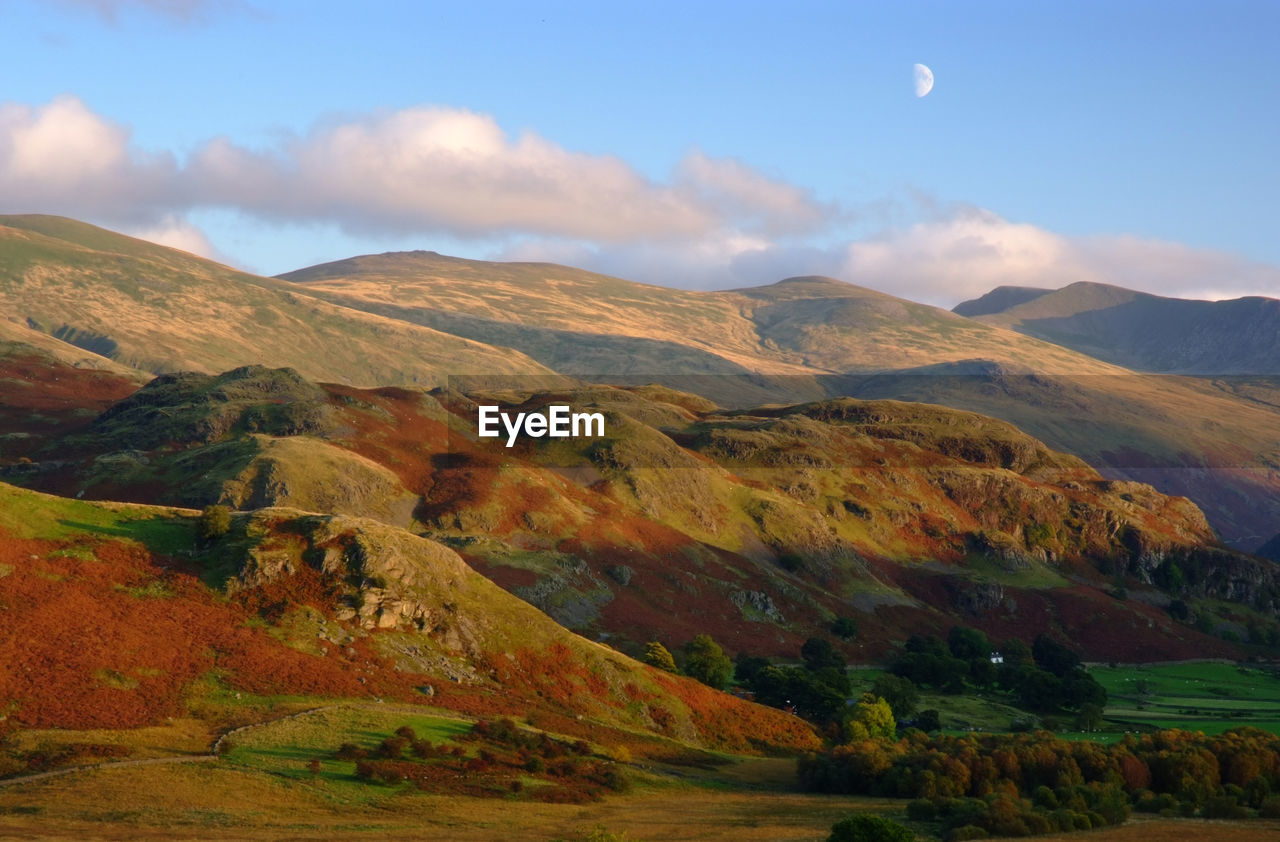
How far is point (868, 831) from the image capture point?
61.0 meters

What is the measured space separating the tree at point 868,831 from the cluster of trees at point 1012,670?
92.2 metres

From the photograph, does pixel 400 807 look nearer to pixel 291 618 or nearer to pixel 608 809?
pixel 608 809

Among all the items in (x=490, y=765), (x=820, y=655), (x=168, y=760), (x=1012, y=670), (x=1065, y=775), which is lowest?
(x=1012, y=670)

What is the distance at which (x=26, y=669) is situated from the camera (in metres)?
78.0

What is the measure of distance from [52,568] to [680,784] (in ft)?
158

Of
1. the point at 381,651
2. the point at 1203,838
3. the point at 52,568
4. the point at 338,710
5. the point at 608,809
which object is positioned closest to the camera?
the point at 1203,838

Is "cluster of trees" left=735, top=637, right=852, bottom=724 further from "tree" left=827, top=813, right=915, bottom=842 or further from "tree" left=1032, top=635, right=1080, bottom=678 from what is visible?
"tree" left=827, top=813, right=915, bottom=842

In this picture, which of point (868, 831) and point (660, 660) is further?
point (660, 660)

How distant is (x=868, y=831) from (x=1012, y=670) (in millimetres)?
118128

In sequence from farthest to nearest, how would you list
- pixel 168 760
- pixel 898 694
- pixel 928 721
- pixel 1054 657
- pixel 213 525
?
pixel 1054 657, pixel 898 694, pixel 928 721, pixel 213 525, pixel 168 760

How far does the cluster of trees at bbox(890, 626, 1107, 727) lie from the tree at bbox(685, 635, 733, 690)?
135 ft

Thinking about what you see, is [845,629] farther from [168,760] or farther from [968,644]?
[168,760]

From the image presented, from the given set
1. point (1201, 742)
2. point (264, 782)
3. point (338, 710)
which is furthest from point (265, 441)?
point (1201, 742)

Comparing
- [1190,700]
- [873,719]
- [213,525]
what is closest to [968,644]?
[1190,700]
